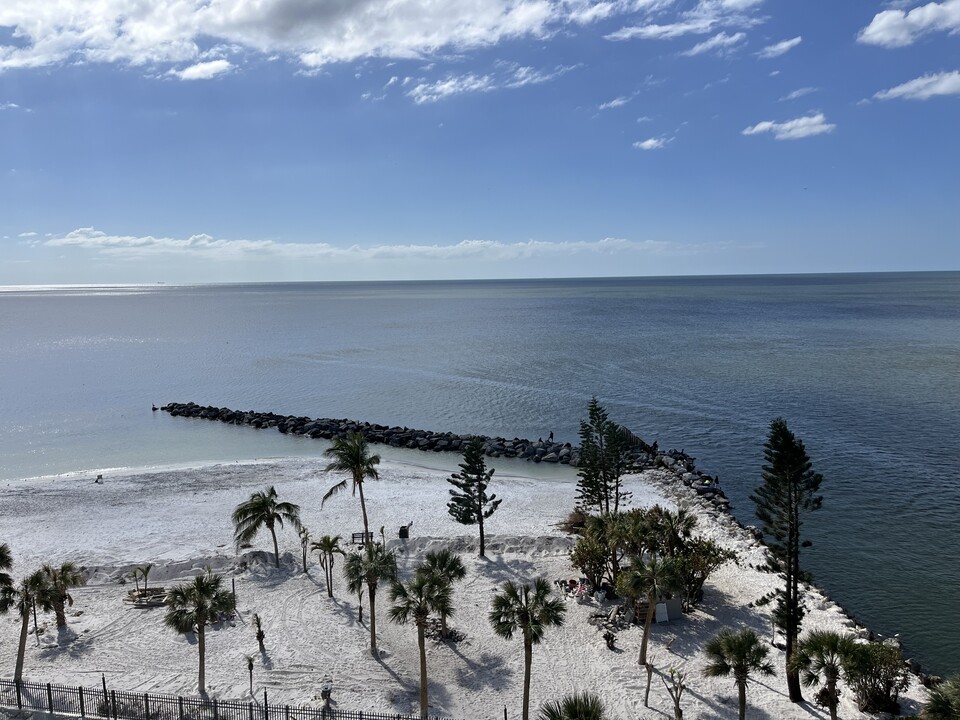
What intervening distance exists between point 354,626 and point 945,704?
1896 cm

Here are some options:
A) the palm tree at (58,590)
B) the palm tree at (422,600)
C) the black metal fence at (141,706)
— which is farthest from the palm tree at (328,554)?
the palm tree at (58,590)

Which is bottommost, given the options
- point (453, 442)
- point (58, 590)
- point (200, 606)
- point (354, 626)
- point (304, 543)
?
point (453, 442)

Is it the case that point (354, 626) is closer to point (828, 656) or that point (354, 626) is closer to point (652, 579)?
point (652, 579)

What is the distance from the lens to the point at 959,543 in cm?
3547

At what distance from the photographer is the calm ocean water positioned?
119 ft

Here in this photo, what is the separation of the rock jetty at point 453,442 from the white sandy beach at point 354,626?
517cm

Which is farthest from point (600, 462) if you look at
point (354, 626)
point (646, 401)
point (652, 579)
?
point (646, 401)

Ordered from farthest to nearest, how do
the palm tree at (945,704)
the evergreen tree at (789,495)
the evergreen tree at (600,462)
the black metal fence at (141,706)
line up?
the evergreen tree at (600,462)
the evergreen tree at (789,495)
the black metal fence at (141,706)
the palm tree at (945,704)

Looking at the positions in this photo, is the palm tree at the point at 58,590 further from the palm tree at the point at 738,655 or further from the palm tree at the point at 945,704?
the palm tree at the point at 945,704

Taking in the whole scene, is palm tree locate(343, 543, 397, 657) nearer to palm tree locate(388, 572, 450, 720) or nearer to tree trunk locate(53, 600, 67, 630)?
palm tree locate(388, 572, 450, 720)

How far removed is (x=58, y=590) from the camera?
2484 cm

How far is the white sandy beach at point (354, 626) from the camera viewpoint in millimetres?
22203

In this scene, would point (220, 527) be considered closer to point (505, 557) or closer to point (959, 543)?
point (505, 557)

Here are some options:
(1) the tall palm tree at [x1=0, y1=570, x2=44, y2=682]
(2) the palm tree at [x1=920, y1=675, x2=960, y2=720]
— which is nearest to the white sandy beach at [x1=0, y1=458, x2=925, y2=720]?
(1) the tall palm tree at [x1=0, y1=570, x2=44, y2=682]
